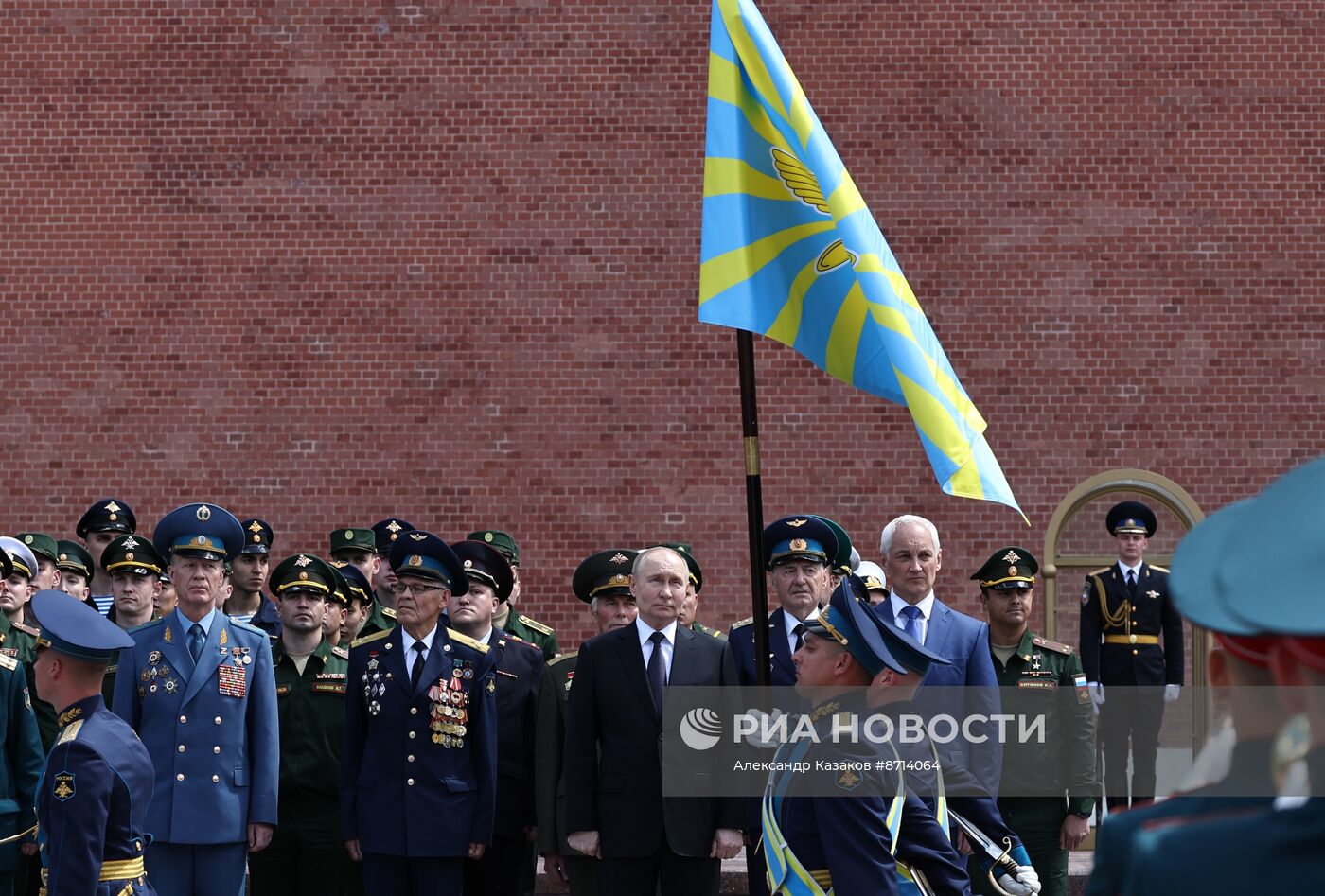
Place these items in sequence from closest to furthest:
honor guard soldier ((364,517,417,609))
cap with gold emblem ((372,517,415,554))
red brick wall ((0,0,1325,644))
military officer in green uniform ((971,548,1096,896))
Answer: military officer in green uniform ((971,548,1096,896)) → honor guard soldier ((364,517,417,609)) → cap with gold emblem ((372,517,415,554)) → red brick wall ((0,0,1325,644))

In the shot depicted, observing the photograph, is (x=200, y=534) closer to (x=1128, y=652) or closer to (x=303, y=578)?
(x=303, y=578)

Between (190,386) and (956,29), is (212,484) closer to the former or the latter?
(190,386)

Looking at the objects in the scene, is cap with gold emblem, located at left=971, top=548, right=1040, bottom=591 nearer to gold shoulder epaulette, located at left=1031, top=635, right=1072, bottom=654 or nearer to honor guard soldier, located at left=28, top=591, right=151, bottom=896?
gold shoulder epaulette, located at left=1031, top=635, right=1072, bottom=654

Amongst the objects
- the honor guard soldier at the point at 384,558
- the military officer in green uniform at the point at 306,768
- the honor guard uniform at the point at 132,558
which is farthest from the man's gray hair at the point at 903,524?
the honor guard uniform at the point at 132,558

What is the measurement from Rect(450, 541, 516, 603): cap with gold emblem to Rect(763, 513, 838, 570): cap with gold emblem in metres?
1.29

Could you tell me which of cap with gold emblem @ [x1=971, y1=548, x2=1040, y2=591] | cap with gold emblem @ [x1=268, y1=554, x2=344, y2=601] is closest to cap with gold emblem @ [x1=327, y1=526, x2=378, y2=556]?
cap with gold emblem @ [x1=268, y1=554, x2=344, y2=601]

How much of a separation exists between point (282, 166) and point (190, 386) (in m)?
1.91

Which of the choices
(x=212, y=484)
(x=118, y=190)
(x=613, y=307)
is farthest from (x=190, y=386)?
(x=613, y=307)

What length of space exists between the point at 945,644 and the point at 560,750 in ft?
5.98

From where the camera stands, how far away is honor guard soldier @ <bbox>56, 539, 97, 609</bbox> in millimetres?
9008

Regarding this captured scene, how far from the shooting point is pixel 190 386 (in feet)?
41.9

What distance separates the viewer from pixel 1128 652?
10.6m

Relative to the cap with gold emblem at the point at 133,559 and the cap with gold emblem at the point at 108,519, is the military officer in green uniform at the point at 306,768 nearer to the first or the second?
the cap with gold emblem at the point at 133,559

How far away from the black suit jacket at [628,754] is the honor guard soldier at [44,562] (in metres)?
3.82
